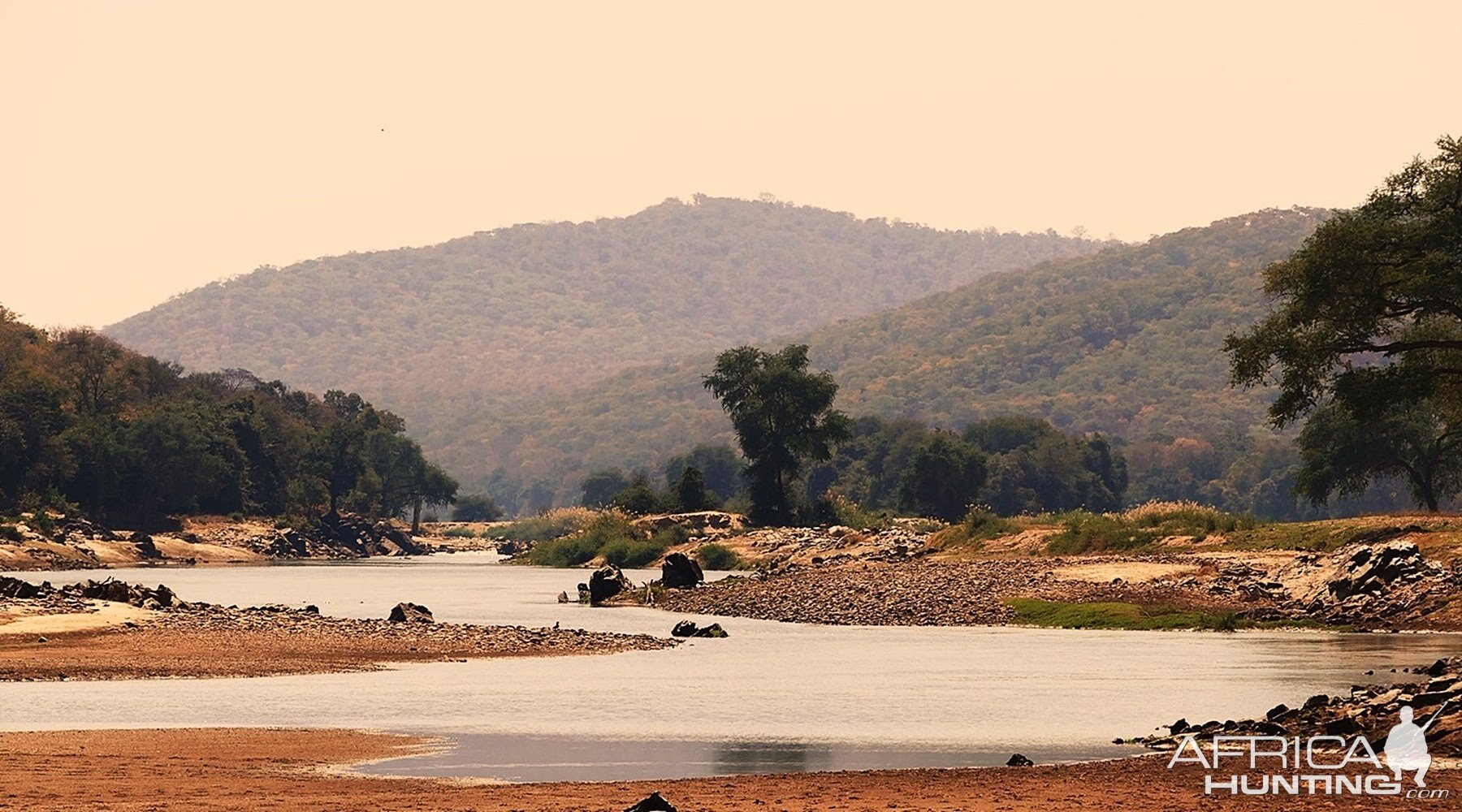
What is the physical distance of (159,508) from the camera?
16225cm

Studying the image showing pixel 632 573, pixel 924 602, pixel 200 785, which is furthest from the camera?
pixel 632 573

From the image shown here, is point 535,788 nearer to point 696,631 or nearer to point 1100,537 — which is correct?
point 696,631

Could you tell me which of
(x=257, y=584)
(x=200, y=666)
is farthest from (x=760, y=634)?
(x=257, y=584)

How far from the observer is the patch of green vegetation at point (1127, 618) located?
55.4m

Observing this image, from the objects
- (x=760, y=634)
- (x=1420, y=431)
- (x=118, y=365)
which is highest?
(x=118, y=365)

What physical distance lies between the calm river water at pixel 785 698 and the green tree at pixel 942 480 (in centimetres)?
9128

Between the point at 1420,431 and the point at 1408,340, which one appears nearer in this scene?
the point at 1408,340

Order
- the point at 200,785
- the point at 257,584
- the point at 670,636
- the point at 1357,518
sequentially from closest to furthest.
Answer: the point at 200,785 → the point at 670,636 → the point at 1357,518 → the point at 257,584

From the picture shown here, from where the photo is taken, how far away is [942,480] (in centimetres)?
14912

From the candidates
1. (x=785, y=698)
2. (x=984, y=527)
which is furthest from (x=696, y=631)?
(x=984, y=527)

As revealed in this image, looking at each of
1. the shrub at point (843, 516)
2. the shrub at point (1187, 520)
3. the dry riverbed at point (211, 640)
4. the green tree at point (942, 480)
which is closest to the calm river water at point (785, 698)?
the dry riverbed at point (211, 640)

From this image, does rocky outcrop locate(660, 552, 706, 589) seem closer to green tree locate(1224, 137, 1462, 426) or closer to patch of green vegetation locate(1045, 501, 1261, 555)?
patch of green vegetation locate(1045, 501, 1261, 555)

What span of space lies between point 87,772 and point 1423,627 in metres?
40.0

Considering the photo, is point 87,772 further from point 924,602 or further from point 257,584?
point 257,584
